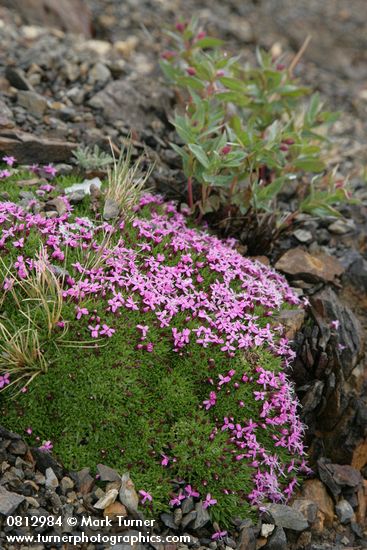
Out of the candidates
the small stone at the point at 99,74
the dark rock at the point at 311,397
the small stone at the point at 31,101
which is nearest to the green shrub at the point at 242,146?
the small stone at the point at 99,74

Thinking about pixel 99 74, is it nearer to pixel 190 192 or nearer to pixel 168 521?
pixel 190 192

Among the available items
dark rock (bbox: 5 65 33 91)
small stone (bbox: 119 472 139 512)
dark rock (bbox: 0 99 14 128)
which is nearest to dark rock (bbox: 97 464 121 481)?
small stone (bbox: 119 472 139 512)

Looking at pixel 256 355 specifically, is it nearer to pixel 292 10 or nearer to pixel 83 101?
pixel 83 101

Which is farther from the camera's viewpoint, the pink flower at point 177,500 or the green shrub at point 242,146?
the green shrub at point 242,146

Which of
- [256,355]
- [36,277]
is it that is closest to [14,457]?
[36,277]

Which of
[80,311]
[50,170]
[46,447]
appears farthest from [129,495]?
[50,170]

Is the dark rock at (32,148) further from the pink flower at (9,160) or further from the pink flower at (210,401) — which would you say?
the pink flower at (210,401)

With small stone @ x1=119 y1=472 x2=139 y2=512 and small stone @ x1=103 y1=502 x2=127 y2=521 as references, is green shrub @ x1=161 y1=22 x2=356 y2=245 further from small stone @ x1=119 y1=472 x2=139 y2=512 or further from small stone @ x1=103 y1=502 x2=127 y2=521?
small stone @ x1=103 y1=502 x2=127 y2=521

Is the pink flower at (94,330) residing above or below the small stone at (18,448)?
above
